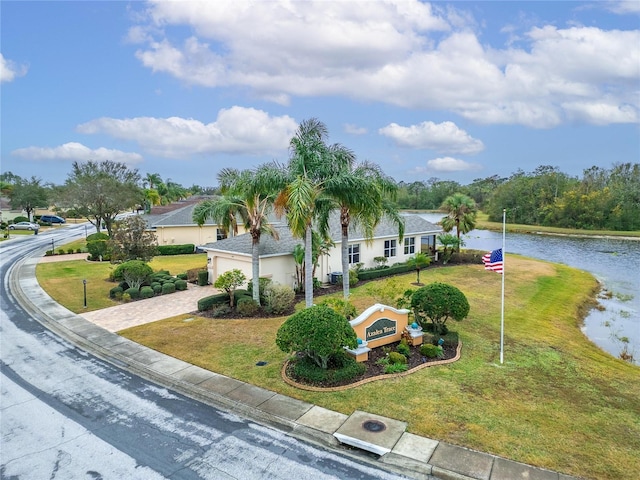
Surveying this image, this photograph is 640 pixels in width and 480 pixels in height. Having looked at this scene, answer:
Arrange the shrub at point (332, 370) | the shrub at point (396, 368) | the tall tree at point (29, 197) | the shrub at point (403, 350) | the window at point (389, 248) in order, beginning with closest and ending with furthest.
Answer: the shrub at point (332, 370) → the shrub at point (396, 368) → the shrub at point (403, 350) → the window at point (389, 248) → the tall tree at point (29, 197)

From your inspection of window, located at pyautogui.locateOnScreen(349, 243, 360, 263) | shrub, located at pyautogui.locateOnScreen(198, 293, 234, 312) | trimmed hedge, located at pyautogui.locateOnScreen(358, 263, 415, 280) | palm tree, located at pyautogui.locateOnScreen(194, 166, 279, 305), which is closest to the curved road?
shrub, located at pyautogui.locateOnScreen(198, 293, 234, 312)

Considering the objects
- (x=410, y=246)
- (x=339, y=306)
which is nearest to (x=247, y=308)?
(x=339, y=306)

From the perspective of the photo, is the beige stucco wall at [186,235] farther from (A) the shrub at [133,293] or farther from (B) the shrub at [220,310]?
(B) the shrub at [220,310]

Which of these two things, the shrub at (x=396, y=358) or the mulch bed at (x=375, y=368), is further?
the shrub at (x=396, y=358)

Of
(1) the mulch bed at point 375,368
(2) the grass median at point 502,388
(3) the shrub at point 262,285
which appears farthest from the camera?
(3) the shrub at point 262,285

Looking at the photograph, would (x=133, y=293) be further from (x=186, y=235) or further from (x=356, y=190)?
(x=186, y=235)

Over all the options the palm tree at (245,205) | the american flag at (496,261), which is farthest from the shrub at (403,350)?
the palm tree at (245,205)

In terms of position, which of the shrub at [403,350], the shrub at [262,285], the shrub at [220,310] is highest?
the shrub at [262,285]
